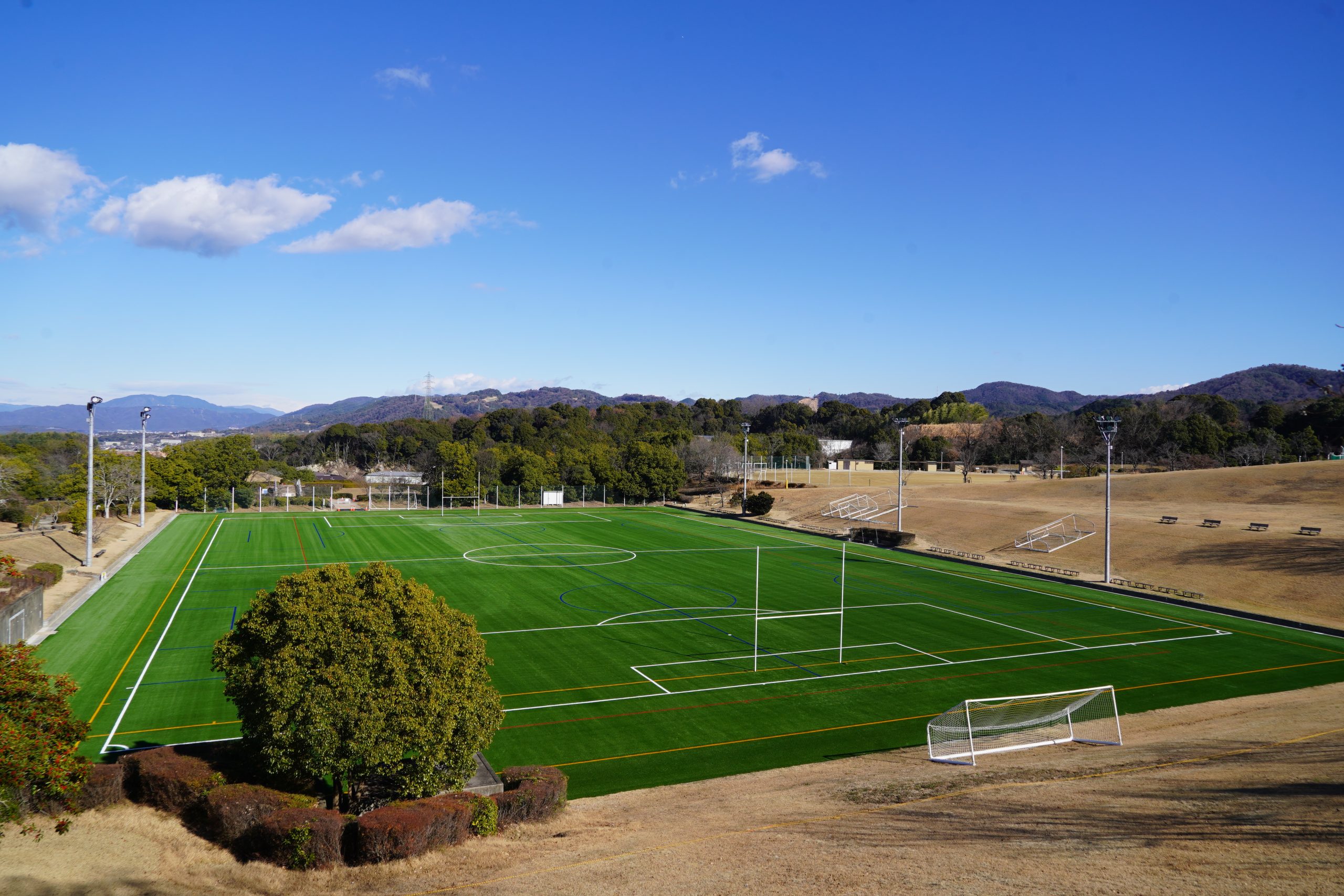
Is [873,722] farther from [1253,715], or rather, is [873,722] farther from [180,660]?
[180,660]

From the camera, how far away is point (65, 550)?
46.9 m

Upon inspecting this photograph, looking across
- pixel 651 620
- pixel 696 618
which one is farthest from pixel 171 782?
pixel 696 618

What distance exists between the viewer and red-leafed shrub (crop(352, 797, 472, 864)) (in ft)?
41.7

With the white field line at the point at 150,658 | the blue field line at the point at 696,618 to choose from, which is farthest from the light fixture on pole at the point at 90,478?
the blue field line at the point at 696,618

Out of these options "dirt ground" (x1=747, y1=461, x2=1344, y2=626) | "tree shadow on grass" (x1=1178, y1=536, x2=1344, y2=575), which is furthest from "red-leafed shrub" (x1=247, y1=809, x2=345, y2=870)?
"tree shadow on grass" (x1=1178, y1=536, x2=1344, y2=575)

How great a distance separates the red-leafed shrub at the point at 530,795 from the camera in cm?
1463

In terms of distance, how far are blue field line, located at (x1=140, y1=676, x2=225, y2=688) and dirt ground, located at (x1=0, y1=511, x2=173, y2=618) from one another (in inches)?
389

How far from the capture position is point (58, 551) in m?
46.2

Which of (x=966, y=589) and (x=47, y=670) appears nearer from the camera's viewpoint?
(x=47, y=670)

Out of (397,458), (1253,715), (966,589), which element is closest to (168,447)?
(397,458)

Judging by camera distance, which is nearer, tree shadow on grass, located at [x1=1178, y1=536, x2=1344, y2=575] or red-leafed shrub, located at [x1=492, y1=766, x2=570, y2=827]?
red-leafed shrub, located at [x1=492, y1=766, x2=570, y2=827]

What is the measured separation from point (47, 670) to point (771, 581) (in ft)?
98.6

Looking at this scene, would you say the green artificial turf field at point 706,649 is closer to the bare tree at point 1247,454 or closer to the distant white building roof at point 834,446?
the bare tree at point 1247,454

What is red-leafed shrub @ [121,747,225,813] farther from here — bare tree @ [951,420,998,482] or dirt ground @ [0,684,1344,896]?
bare tree @ [951,420,998,482]
